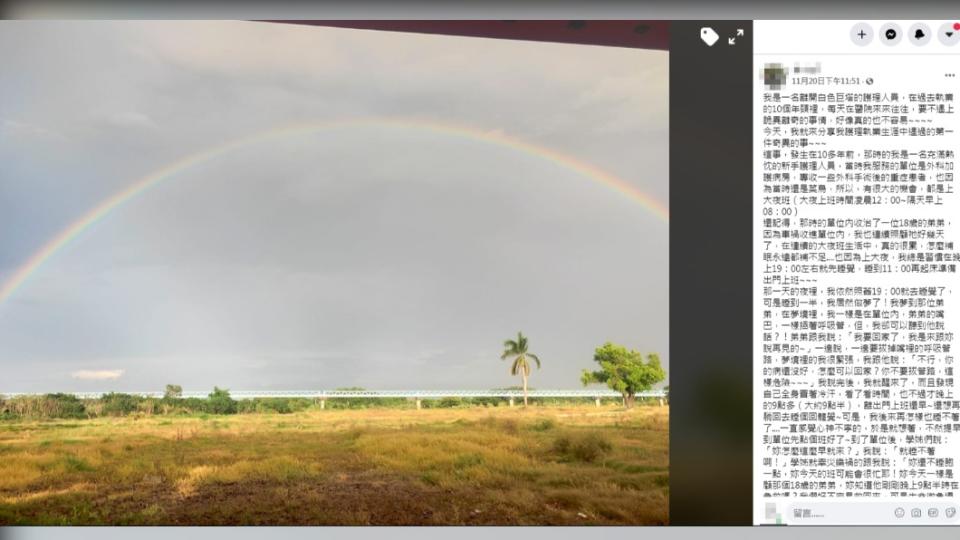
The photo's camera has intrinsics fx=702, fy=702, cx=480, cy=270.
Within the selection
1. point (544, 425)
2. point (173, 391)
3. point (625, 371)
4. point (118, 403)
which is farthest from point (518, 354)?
point (118, 403)

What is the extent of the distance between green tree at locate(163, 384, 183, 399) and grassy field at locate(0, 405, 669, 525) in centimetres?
24

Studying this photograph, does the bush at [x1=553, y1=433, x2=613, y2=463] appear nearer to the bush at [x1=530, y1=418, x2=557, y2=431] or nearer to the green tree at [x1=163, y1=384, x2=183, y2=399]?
the bush at [x1=530, y1=418, x2=557, y2=431]

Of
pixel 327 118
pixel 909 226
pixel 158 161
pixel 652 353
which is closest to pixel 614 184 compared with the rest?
pixel 652 353

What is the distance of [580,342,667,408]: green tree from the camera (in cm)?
641

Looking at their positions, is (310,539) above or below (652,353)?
below

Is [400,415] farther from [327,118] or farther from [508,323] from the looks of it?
[327,118]

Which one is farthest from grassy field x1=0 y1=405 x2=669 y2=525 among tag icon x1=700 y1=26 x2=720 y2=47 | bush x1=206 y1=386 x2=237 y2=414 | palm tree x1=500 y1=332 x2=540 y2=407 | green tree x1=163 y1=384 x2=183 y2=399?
tag icon x1=700 y1=26 x2=720 y2=47

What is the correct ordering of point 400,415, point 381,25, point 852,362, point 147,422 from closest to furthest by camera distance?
point 852,362
point 381,25
point 147,422
point 400,415

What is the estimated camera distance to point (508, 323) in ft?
21.7

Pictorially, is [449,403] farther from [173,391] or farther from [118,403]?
[118,403]

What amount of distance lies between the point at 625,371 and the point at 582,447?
1066 millimetres

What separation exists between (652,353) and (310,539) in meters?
3.75

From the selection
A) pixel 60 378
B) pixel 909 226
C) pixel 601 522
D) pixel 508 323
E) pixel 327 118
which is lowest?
pixel 601 522

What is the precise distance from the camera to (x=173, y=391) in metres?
6.12
